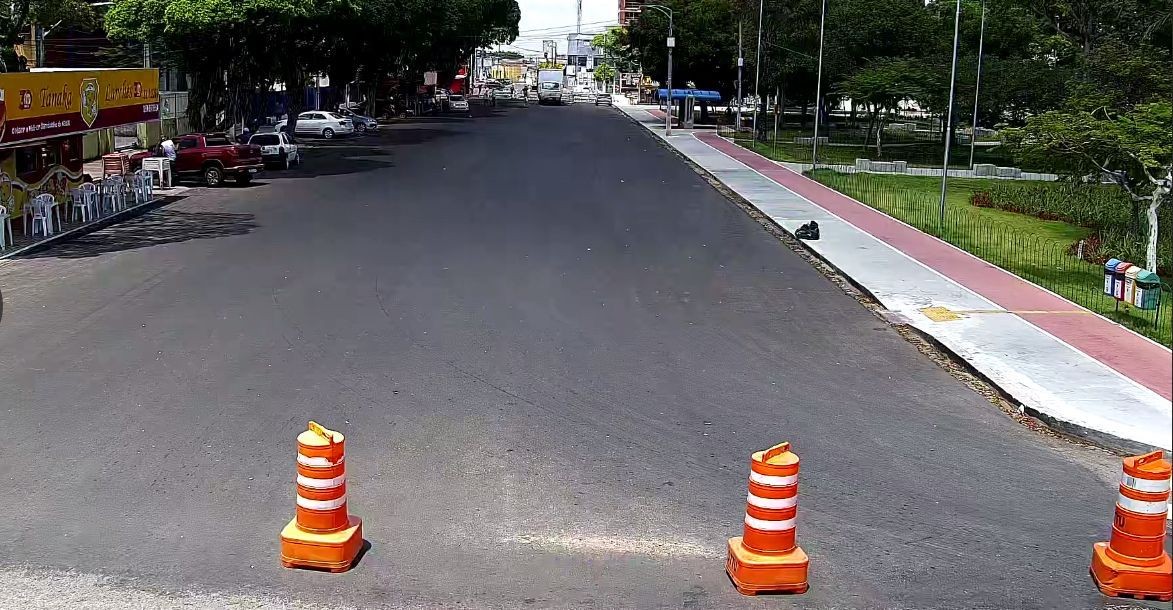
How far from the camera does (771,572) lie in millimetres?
7273

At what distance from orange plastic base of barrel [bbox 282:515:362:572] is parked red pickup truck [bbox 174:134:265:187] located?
2683cm

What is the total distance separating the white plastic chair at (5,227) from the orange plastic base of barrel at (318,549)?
51.9ft

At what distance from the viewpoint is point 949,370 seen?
13383 millimetres

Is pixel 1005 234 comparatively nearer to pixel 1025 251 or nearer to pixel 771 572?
pixel 1025 251

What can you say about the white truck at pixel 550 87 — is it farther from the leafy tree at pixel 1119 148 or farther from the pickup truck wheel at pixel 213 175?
the leafy tree at pixel 1119 148

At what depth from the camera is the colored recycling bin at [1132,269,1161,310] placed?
47.4 feet

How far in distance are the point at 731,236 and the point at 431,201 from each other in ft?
27.1

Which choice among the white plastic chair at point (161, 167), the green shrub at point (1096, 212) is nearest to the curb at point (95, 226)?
the white plastic chair at point (161, 167)

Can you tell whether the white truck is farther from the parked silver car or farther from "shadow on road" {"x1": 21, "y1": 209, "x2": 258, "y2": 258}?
"shadow on road" {"x1": 21, "y1": 209, "x2": 258, "y2": 258}

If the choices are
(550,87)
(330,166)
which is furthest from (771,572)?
(550,87)

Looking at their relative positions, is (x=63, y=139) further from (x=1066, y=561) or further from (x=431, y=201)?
(x=1066, y=561)

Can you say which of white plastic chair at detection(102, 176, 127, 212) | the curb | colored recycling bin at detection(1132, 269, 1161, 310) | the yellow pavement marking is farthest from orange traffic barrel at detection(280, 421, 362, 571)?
white plastic chair at detection(102, 176, 127, 212)

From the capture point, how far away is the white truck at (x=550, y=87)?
11462cm

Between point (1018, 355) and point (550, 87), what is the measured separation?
105 meters
